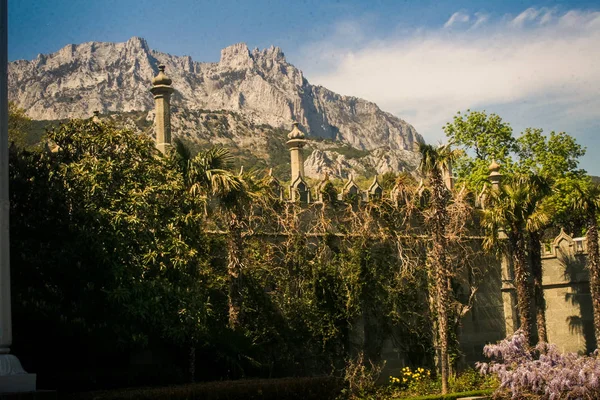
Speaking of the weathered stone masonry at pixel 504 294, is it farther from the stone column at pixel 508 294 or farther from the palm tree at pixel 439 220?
the palm tree at pixel 439 220

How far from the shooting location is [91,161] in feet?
51.9

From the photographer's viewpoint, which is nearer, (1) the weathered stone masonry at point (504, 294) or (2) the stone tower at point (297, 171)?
(2) the stone tower at point (297, 171)

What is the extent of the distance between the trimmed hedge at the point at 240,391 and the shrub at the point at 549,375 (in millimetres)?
5525

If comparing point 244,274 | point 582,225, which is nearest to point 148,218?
point 244,274

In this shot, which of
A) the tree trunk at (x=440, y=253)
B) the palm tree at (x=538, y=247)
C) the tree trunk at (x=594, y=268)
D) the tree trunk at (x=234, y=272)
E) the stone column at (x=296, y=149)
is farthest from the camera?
the tree trunk at (x=594, y=268)

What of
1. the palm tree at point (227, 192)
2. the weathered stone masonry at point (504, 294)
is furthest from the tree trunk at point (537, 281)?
the palm tree at point (227, 192)

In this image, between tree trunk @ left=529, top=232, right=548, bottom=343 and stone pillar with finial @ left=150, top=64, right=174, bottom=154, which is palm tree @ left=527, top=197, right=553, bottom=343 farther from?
stone pillar with finial @ left=150, top=64, right=174, bottom=154

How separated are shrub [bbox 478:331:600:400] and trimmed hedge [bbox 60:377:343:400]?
5525 mm

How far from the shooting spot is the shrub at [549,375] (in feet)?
56.0

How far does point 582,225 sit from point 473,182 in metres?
7.33

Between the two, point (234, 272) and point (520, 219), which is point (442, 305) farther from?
point (234, 272)

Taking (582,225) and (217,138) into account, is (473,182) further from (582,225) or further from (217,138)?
(217,138)

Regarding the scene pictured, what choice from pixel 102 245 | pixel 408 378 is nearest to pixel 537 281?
pixel 408 378

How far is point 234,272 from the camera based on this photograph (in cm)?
1878
